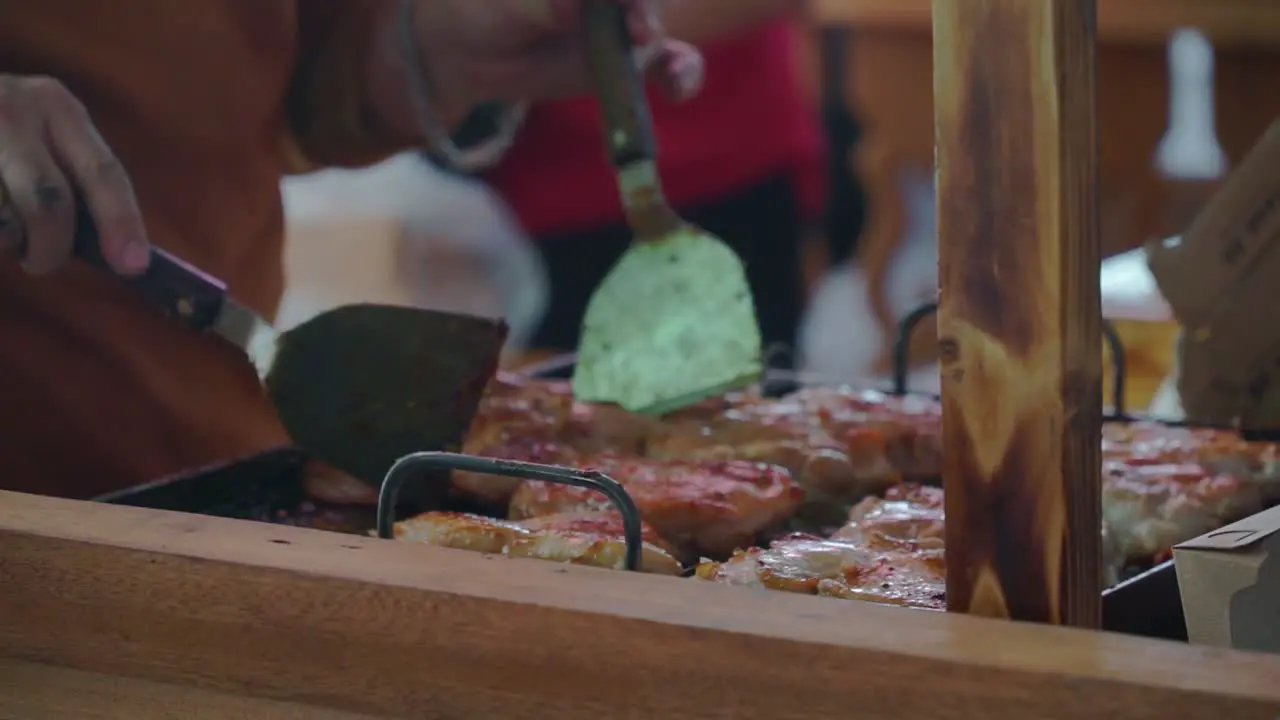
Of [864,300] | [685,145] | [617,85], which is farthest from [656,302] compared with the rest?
[864,300]

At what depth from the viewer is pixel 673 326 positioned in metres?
1.52

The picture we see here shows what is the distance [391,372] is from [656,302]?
337mm

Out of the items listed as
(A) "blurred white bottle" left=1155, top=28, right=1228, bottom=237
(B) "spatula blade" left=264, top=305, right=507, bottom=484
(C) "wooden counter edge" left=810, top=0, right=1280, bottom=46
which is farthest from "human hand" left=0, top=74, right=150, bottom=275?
(A) "blurred white bottle" left=1155, top=28, right=1228, bottom=237

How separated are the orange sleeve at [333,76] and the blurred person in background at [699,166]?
1.14m

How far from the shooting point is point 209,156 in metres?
1.76

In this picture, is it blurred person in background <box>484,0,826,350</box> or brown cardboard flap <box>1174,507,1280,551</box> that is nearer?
brown cardboard flap <box>1174,507,1280,551</box>

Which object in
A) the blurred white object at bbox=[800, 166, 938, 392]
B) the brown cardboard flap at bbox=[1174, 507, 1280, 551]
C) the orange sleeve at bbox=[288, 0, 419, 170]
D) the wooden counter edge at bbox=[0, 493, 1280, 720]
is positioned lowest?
the blurred white object at bbox=[800, 166, 938, 392]

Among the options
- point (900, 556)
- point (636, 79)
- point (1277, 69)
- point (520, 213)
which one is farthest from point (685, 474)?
point (1277, 69)

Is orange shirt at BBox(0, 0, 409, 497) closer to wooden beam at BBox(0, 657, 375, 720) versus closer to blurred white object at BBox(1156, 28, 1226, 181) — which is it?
wooden beam at BBox(0, 657, 375, 720)

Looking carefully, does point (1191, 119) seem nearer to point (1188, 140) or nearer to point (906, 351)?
point (1188, 140)

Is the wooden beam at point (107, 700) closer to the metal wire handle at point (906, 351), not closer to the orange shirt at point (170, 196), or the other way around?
the orange shirt at point (170, 196)

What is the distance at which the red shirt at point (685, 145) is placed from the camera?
305 centimetres

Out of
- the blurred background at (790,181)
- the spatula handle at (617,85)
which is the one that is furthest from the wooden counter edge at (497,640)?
the blurred background at (790,181)

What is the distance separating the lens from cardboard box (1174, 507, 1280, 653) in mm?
841
